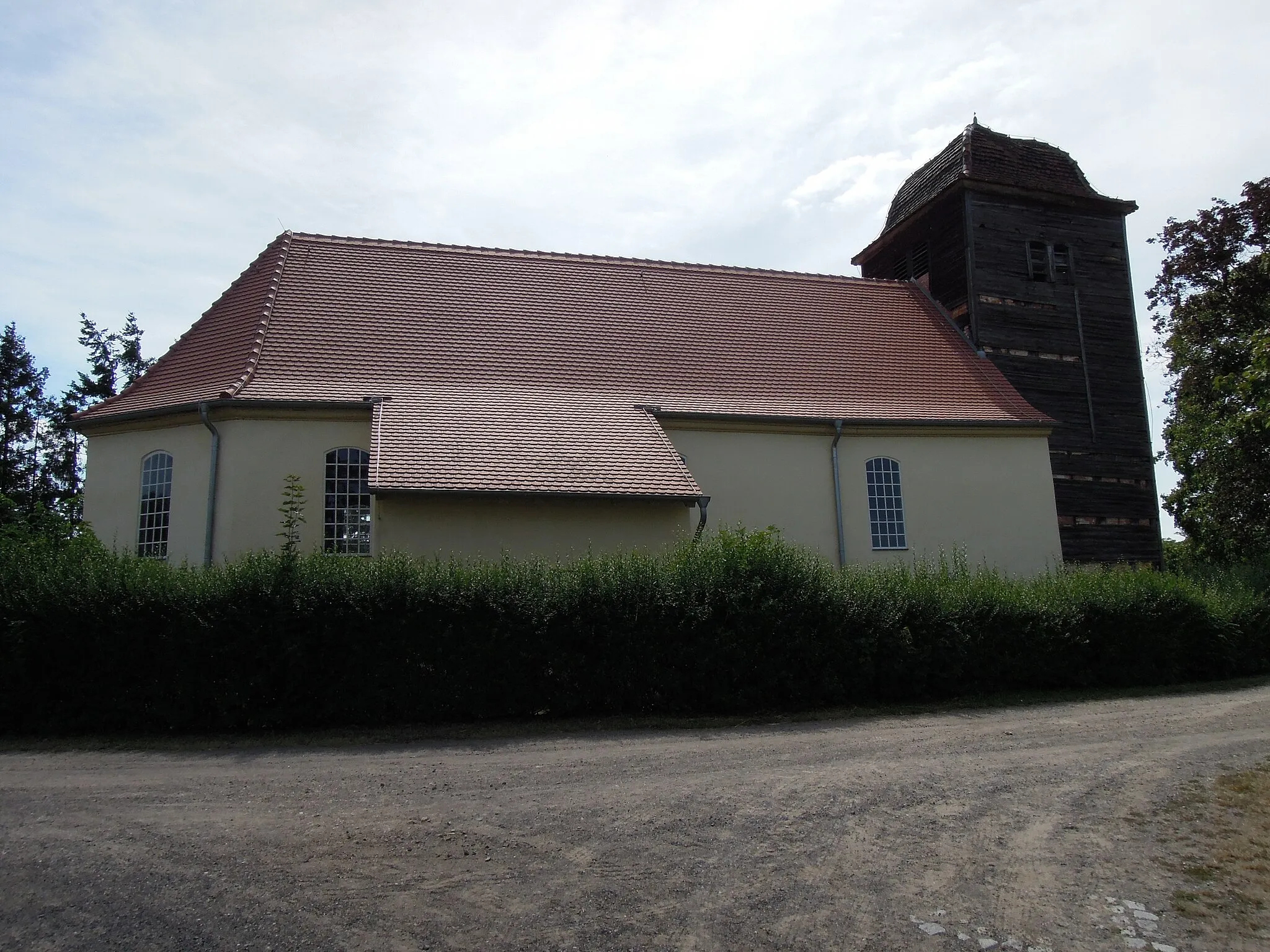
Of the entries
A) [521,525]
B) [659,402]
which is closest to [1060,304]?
[659,402]

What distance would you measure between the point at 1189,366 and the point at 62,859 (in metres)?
28.8

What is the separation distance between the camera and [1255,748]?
10344mm

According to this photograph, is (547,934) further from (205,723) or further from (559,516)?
(559,516)

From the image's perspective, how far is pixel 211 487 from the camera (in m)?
16.5

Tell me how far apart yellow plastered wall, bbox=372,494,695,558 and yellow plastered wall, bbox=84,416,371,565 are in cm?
174

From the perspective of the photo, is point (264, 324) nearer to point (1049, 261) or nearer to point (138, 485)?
point (138, 485)

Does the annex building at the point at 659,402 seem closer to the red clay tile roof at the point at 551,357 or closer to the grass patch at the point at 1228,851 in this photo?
the red clay tile roof at the point at 551,357

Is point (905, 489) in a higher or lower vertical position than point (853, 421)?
lower

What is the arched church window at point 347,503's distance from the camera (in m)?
16.8

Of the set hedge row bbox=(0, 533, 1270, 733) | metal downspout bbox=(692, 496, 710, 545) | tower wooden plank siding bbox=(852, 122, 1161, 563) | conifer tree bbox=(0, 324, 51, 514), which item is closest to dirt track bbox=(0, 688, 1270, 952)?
hedge row bbox=(0, 533, 1270, 733)

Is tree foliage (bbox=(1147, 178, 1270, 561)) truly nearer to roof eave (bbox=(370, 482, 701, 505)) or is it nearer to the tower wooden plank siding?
the tower wooden plank siding

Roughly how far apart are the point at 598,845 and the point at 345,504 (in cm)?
1170

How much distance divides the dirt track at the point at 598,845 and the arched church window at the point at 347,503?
21.6ft

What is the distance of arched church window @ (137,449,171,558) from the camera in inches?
671
